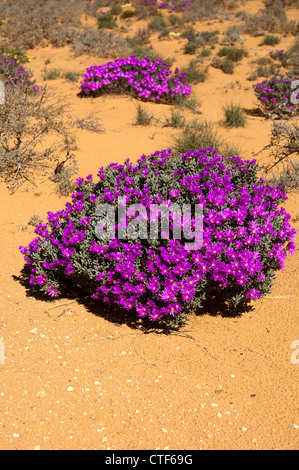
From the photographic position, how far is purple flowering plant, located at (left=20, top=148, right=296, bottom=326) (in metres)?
3.09

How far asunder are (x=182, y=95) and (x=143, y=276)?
22.5 feet

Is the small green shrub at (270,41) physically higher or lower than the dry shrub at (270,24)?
lower

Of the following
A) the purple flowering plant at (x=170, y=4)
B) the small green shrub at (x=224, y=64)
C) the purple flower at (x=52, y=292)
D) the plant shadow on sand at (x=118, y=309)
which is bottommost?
the plant shadow on sand at (x=118, y=309)

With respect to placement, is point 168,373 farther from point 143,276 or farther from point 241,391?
point 143,276

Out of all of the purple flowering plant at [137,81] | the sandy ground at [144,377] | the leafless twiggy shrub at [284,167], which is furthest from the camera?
the purple flowering plant at [137,81]

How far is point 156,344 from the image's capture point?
10.4 feet

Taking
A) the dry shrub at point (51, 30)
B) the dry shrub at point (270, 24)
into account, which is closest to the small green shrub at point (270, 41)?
the dry shrub at point (270, 24)

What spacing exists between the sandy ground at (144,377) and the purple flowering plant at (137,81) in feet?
19.5

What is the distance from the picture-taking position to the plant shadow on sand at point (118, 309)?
3365mm

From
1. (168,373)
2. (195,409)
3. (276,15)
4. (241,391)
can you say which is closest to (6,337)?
(168,373)

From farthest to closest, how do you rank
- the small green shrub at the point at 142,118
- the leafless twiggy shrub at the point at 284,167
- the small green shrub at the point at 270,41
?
1. the small green shrub at the point at 270,41
2. the small green shrub at the point at 142,118
3. the leafless twiggy shrub at the point at 284,167

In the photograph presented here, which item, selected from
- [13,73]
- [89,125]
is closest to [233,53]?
[13,73]

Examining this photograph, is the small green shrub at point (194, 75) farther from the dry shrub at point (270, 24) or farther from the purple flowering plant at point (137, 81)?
the dry shrub at point (270, 24)

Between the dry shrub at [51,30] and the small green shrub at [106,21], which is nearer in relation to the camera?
the dry shrub at [51,30]
